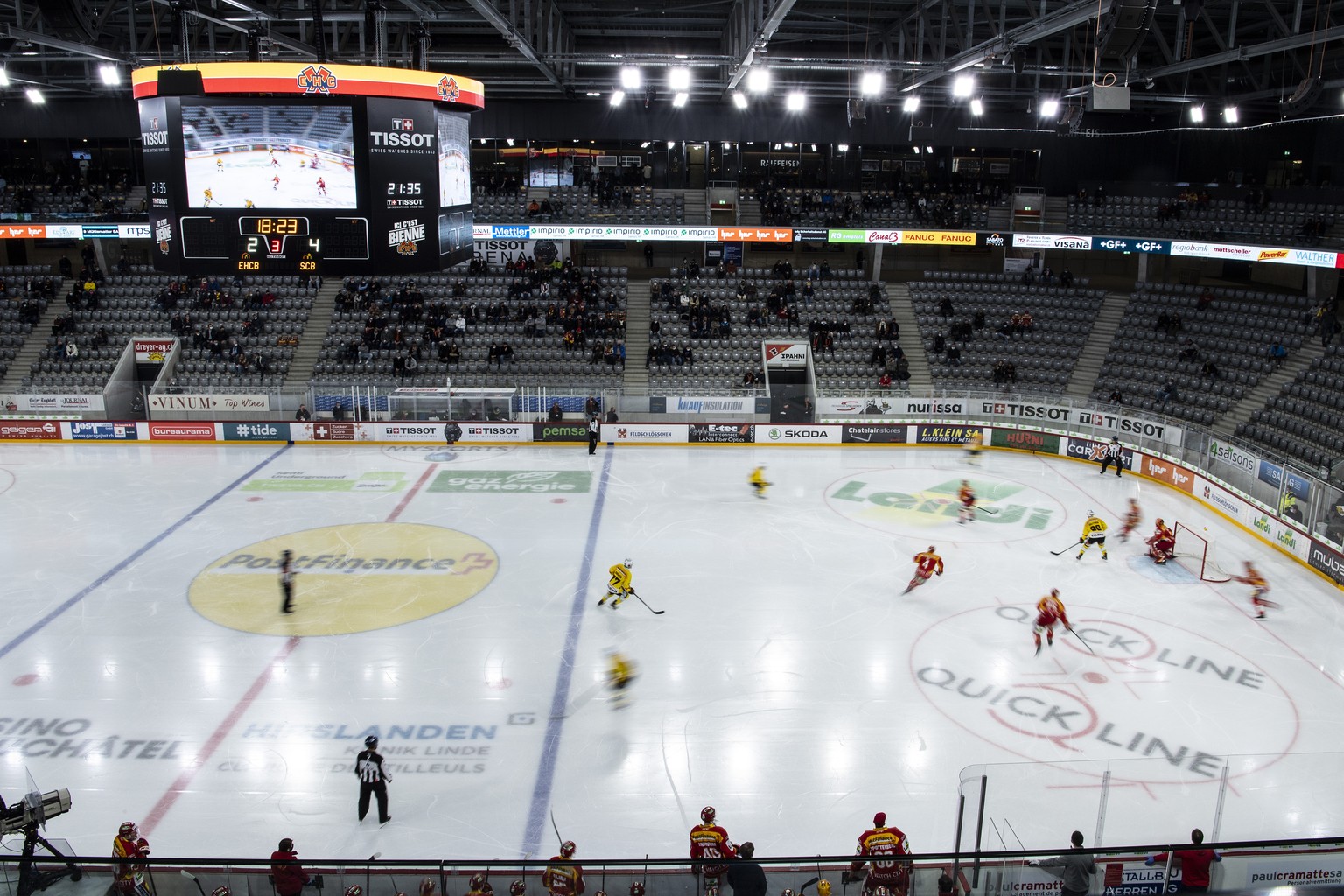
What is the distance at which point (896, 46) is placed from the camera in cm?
2845

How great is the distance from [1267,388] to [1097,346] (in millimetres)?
6545

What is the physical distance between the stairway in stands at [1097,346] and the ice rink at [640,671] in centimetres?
873

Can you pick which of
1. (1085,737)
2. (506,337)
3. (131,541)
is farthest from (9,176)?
(1085,737)

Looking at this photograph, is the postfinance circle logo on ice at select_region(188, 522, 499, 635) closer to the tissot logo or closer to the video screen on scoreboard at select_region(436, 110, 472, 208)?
the video screen on scoreboard at select_region(436, 110, 472, 208)

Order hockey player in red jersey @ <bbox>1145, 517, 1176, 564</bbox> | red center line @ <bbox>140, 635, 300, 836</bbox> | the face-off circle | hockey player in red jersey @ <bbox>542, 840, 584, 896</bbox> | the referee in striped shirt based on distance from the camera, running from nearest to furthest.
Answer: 1. hockey player in red jersey @ <bbox>542, 840, 584, 896</bbox>
2. the referee in striped shirt
3. red center line @ <bbox>140, 635, 300, 836</bbox>
4. the face-off circle
5. hockey player in red jersey @ <bbox>1145, 517, 1176, 564</bbox>

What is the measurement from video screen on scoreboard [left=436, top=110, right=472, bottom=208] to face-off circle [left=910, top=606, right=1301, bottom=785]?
33.5 feet

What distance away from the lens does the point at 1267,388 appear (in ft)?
92.2

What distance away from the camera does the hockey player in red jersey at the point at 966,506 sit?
22359 mm

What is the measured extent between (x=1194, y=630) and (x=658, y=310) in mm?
23450

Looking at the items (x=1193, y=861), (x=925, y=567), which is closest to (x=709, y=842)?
(x=1193, y=861)

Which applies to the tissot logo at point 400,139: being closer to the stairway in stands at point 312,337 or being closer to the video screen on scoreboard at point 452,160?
the video screen on scoreboard at point 452,160

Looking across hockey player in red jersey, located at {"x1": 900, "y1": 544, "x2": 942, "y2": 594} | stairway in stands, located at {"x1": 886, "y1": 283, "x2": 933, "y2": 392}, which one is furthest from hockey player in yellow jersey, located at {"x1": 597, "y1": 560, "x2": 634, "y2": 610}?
stairway in stands, located at {"x1": 886, "y1": 283, "x2": 933, "y2": 392}

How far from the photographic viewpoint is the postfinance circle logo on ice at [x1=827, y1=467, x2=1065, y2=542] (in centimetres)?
2211

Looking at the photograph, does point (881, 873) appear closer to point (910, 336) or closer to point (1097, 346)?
point (910, 336)
